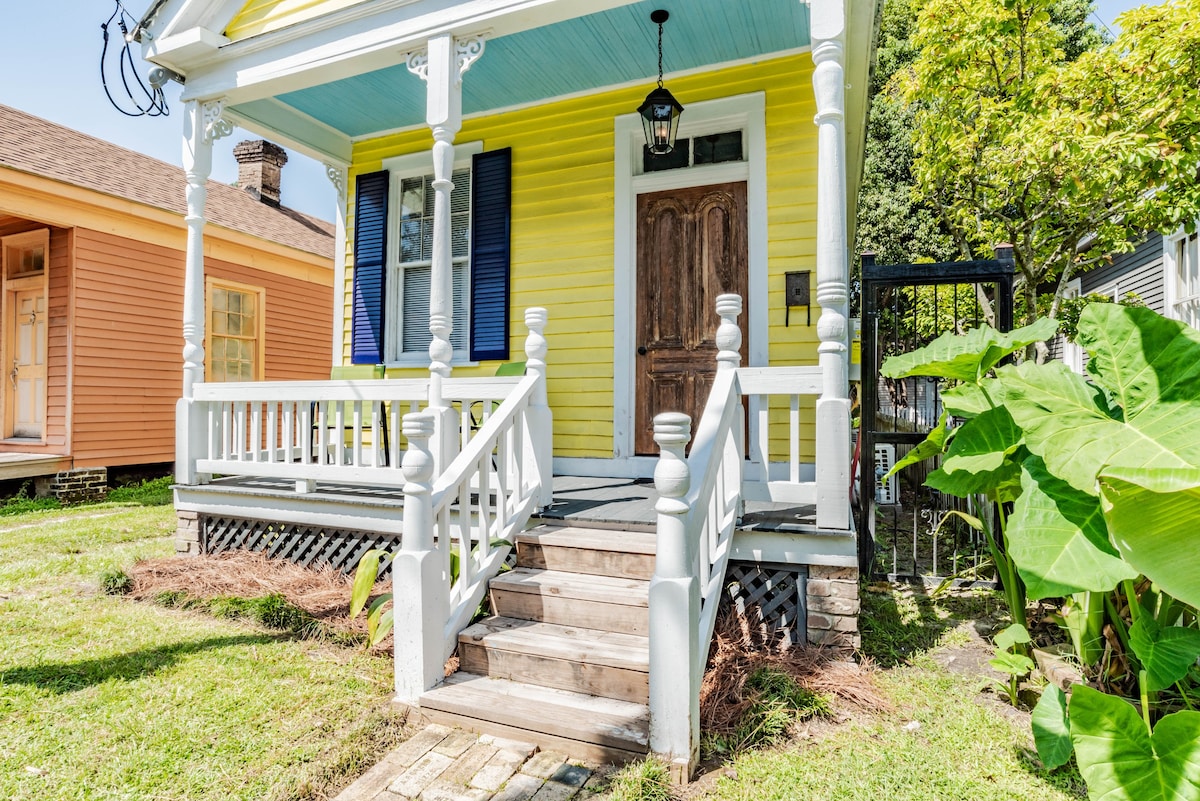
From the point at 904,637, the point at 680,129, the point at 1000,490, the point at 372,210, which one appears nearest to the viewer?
the point at 1000,490

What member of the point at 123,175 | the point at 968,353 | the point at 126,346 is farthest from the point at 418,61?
the point at 123,175

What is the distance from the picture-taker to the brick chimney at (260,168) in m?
11.8

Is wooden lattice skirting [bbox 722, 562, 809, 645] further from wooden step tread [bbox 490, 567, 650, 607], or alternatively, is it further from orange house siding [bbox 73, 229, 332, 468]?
orange house siding [bbox 73, 229, 332, 468]

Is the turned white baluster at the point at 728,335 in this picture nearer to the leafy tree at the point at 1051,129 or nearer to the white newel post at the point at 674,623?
the white newel post at the point at 674,623

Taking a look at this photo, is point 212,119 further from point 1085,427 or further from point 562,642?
point 1085,427

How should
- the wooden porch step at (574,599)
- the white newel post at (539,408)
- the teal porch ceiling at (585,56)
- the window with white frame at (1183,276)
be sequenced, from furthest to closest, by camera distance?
the window with white frame at (1183,276)
the teal porch ceiling at (585,56)
the white newel post at (539,408)
the wooden porch step at (574,599)

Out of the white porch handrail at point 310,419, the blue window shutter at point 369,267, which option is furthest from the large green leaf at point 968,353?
→ the blue window shutter at point 369,267

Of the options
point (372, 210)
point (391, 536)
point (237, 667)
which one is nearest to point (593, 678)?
point (237, 667)

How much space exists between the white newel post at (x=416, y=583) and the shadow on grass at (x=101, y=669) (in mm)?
1211

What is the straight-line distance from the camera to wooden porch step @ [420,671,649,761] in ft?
7.27

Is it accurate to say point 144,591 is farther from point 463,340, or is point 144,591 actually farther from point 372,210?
point 372,210

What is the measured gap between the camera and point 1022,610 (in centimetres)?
280

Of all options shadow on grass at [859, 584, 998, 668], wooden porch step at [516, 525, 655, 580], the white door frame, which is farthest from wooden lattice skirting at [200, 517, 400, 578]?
shadow on grass at [859, 584, 998, 668]

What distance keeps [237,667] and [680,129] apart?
427 centimetres
